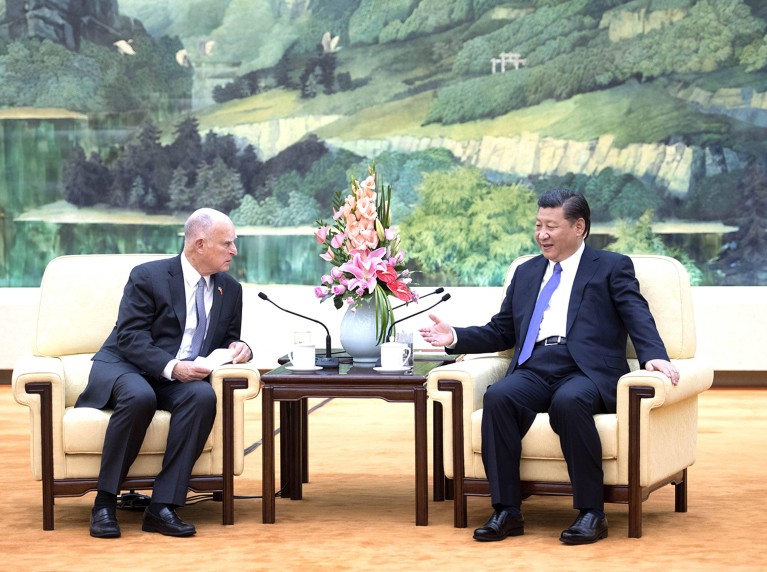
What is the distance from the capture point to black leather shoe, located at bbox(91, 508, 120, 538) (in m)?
4.02

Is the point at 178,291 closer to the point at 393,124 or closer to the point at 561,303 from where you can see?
the point at 561,303

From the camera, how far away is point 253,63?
9.33 m

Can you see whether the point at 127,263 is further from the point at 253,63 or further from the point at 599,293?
the point at 253,63

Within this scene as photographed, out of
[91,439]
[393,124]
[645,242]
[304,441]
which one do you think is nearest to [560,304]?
[304,441]

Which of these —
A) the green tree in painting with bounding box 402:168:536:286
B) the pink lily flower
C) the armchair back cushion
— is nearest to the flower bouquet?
the pink lily flower

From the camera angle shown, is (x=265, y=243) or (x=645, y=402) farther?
(x=265, y=243)

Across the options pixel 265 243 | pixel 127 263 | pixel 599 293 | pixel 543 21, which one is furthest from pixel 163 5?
pixel 599 293

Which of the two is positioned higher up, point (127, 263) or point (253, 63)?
point (253, 63)

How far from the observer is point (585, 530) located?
12.7 ft

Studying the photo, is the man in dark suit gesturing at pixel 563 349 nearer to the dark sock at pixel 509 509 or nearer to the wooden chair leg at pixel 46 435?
the dark sock at pixel 509 509

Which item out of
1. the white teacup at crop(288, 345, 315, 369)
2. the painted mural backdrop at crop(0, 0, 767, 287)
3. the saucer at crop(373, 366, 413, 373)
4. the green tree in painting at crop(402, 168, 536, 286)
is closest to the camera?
the saucer at crop(373, 366, 413, 373)

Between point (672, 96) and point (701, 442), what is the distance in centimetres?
360

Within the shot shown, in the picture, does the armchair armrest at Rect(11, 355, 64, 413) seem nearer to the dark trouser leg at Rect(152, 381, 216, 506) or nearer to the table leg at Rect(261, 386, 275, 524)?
the dark trouser leg at Rect(152, 381, 216, 506)

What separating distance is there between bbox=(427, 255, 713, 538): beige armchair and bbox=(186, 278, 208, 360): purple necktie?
87 cm
